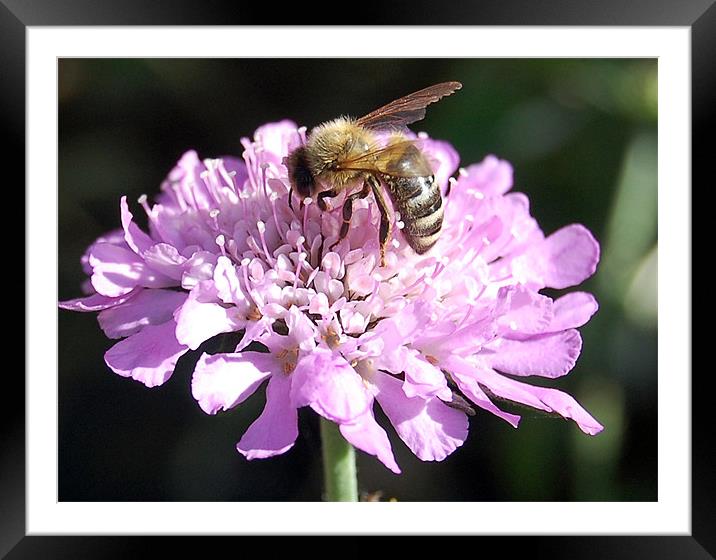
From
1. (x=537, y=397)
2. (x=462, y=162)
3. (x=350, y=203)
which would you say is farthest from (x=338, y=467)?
(x=462, y=162)

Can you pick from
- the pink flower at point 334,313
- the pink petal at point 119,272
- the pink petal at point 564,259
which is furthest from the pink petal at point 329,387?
the pink petal at point 564,259

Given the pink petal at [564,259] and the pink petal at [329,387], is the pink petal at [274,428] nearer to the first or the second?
the pink petal at [329,387]

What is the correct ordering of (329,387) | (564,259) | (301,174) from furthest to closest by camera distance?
(564,259) → (301,174) → (329,387)

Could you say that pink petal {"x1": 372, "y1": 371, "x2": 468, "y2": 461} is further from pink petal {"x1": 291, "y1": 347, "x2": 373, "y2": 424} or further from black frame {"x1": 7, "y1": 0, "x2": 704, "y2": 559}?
black frame {"x1": 7, "y1": 0, "x2": 704, "y2": 559}

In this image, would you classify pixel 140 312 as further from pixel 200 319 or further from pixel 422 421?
pixel 422 421
